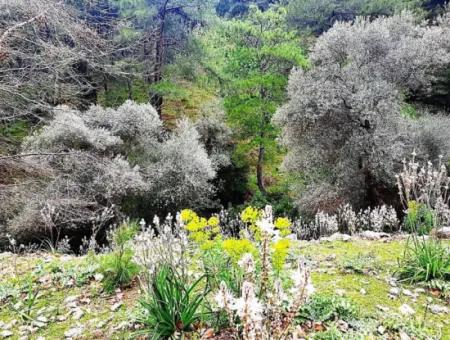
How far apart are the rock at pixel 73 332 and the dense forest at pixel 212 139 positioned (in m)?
0.60

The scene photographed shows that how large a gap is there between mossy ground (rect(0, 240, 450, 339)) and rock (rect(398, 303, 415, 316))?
39mm

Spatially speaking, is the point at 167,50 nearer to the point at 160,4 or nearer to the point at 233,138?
the point at 160,4

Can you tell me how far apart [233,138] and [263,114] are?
5.28 ft

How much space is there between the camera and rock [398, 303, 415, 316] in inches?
118

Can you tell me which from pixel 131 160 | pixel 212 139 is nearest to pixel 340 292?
pixel 131 160

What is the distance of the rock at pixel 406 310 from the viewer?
300 centimetres

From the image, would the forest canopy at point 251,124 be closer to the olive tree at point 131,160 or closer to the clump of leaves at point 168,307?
the olive tree at point 131,160

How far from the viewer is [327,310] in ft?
9.28

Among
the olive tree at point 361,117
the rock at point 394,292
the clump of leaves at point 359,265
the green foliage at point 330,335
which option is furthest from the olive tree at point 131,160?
the green foliage at point 330,335

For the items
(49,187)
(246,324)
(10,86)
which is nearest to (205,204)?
(49,187)

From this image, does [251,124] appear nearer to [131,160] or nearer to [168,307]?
[131,160]

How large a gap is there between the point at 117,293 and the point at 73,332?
2.12 ft

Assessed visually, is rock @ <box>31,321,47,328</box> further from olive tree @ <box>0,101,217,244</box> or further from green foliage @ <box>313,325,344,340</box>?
olive tree @ <box>0,101,217,244</box>

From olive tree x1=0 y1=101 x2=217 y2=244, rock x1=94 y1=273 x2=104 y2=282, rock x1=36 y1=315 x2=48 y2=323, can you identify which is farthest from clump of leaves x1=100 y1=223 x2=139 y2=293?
olive tree x1=0 y1=101 x2=217 y2=244
